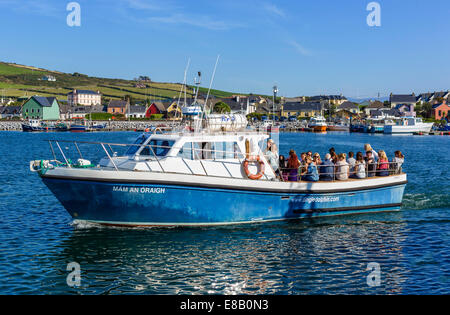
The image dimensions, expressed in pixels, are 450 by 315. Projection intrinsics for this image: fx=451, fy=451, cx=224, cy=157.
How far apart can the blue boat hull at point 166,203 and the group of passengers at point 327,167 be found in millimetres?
971

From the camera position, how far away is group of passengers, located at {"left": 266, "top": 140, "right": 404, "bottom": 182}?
17.3 metres

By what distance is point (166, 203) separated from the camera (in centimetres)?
1485

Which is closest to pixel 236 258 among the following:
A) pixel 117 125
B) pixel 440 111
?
pixel 117 125

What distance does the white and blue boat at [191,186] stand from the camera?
14.5 metres

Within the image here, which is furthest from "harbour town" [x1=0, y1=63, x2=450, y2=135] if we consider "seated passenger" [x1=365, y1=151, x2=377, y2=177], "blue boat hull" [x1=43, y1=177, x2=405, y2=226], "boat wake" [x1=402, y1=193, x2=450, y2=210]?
"blue boat hull" [x1=43, y1=177, x2=405, y2=226]

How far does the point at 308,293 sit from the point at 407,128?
100243 millimetres

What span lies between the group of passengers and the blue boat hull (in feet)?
3.19

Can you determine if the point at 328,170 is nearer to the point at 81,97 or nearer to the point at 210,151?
the point at 210,151

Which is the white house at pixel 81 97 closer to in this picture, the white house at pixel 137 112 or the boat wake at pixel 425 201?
the white house at pixel 137 112

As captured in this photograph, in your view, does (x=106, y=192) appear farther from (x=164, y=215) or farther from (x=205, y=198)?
(x=205, y=198)

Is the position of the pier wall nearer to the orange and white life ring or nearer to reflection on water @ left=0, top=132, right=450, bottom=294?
the orange and white life ring

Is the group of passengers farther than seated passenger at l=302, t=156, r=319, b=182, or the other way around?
the group of passengers
